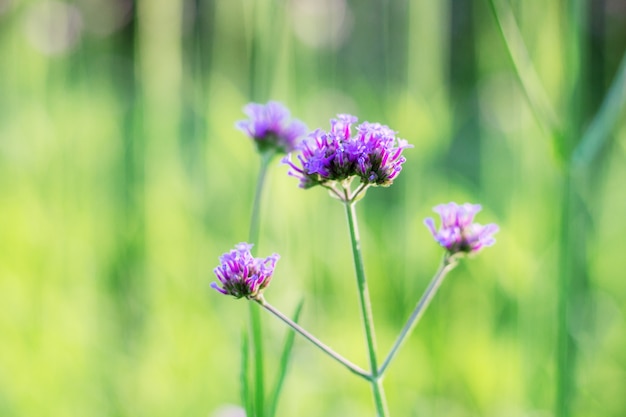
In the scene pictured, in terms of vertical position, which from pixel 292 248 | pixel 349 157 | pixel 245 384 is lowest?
pixel 245 384

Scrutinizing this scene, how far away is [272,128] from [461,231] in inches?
7.3

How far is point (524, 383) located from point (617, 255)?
1.66 ft

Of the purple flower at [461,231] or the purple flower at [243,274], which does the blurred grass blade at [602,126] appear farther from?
the purple flower at [243,274]

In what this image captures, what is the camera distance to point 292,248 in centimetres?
123

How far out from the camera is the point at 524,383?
36.9 inches

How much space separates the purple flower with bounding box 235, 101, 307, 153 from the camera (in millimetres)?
556

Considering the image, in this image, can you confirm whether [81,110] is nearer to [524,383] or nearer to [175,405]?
[175,405]

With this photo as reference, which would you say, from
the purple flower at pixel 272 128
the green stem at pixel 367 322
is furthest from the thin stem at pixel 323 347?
the purple flower at pixel 272 128

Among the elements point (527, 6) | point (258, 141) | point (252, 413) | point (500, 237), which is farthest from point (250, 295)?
point (500, 237)

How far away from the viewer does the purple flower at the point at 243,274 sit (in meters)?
0.40

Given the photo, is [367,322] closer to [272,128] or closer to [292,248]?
[272,128]

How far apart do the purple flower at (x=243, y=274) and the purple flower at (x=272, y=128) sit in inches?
6.3

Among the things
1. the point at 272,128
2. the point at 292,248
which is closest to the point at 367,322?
the point at 272,128

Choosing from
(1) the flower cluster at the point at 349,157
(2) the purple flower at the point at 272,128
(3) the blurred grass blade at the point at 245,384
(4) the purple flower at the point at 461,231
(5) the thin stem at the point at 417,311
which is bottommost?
(3) the blurred grass blade at the point at 245,384
